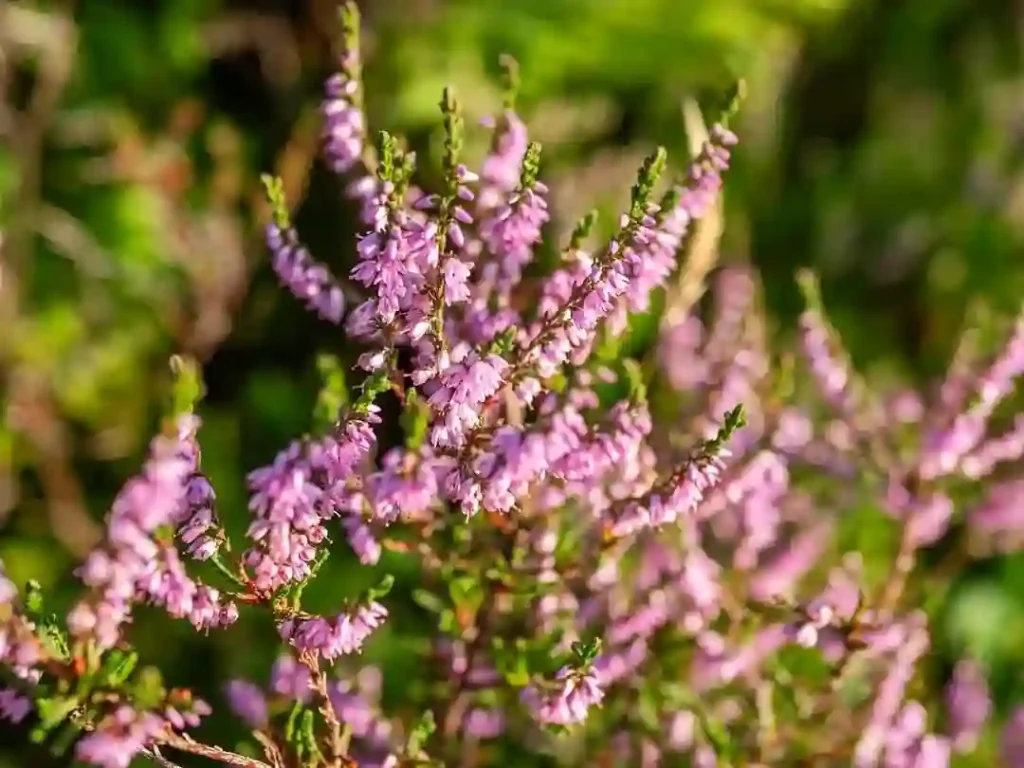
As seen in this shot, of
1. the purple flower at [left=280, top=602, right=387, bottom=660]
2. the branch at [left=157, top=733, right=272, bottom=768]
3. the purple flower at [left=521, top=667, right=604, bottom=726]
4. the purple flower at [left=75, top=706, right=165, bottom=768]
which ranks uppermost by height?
the purple flower at [left=521, top=667, right=604, bottom=726]

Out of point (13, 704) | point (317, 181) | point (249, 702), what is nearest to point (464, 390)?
point (13, 704)

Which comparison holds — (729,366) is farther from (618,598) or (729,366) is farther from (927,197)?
(927,197)

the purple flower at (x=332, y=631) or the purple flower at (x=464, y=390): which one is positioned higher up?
the purple flower at (x=464, y=390)

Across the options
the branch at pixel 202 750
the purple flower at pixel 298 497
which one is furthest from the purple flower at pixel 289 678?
the purple flower at pixel 298 497

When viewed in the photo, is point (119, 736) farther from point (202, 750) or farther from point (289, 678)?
point (289, 678)

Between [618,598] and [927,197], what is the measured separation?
5.58ft

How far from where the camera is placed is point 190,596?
85 centimetres

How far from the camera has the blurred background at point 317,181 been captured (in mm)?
1971

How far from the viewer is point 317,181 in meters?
2.32

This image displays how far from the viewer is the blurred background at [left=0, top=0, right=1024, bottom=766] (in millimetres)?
1971

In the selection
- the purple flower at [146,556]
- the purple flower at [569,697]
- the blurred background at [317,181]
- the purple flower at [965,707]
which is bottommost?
the purple flower at [146,556]

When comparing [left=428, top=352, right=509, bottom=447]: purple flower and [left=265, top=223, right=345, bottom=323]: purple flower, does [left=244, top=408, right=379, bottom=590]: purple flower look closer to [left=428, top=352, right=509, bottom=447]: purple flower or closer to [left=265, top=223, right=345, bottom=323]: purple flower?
[left=428, top=352, right=509, bottom=447]: purple flower

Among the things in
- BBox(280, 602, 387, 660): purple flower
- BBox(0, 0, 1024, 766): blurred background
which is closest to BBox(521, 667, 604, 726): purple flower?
BBox(280, 602, 387, 660): purple flower

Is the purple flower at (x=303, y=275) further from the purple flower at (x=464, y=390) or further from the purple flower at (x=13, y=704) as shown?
the purple flower at (x=13, y=704)
